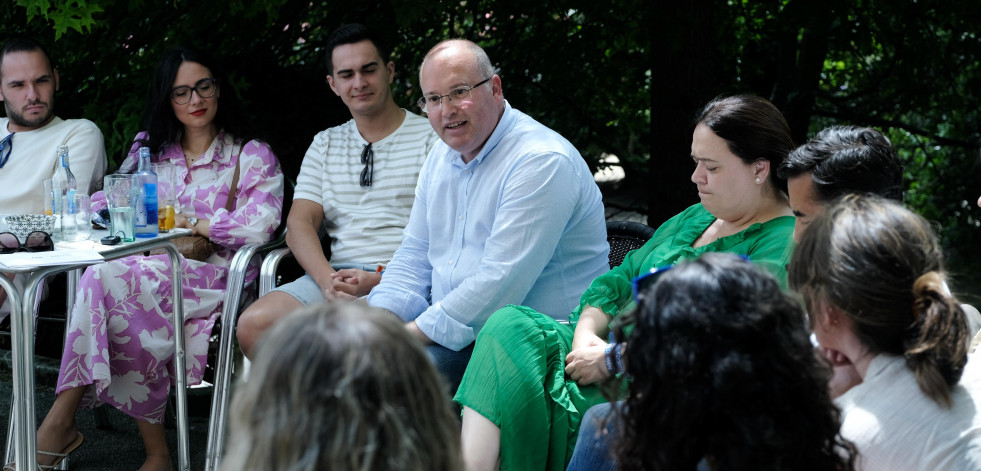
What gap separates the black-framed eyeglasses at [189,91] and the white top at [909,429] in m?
3.04

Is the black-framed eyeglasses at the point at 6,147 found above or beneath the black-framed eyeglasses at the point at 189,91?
beneath

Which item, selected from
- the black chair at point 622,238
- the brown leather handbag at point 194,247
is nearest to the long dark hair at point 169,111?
the brown leather handbag at point 194,247

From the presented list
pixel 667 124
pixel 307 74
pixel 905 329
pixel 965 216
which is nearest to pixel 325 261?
pixel 307 74

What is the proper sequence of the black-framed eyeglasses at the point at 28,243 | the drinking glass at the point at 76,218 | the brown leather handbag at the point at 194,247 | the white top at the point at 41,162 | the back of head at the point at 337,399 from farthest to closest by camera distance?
the white top at the point at 41,162 < the brown leather handbag at the point at 194,247 < the drinking glass at the point at 76,218 < the black-framed eyeglasses at the point at 28,243 < the back of head at the point at 337,399

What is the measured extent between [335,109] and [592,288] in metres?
2.23

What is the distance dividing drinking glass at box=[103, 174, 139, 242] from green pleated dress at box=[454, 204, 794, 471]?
1329mm

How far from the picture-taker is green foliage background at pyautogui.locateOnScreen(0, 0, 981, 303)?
4.45 metres

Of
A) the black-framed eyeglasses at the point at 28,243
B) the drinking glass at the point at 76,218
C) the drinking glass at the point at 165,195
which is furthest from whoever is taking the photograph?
the drinking glass at the point at 165,195

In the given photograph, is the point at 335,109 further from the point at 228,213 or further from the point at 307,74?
the point at 228,213

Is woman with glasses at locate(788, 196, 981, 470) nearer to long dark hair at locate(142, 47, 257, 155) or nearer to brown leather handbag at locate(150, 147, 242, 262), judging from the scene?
brown leather handbag at locate(150, 147, 242, 262)

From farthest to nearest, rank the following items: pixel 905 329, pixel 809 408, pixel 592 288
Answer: pixel 592 288
pixel 905 329
pixel 809 408

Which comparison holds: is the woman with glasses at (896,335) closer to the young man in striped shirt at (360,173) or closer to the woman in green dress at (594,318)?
the woman in green dress at (594,318)

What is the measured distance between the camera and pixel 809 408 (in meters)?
1.41

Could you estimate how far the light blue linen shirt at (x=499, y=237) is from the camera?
2.96 m
